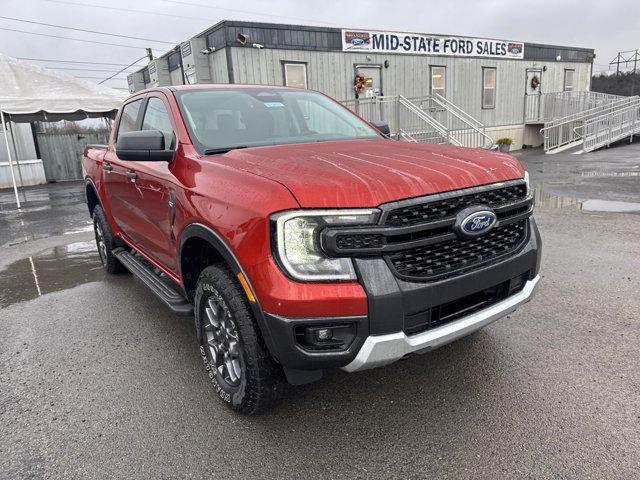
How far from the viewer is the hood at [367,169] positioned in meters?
2.06

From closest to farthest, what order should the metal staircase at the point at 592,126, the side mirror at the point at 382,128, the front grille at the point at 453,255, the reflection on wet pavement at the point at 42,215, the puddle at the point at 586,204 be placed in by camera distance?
the front grille at the point at 453,255 < the side mirror at the point at 382,128 < the puddle at the point at 586,204 < the reflection on wet pavement at the point at 42,215 < the metal staircase at the point at 592,126

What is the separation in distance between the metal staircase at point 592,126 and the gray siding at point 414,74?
5.93ft

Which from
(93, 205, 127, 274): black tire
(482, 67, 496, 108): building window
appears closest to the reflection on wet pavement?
(93, 205, 127, 274): black tire

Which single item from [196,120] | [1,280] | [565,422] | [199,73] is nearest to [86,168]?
[1,280]

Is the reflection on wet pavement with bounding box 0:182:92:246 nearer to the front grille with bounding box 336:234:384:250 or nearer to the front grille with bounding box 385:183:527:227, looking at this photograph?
the front grille with bounding box 336:234:384:250

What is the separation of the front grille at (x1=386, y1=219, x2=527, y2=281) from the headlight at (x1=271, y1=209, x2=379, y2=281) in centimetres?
23

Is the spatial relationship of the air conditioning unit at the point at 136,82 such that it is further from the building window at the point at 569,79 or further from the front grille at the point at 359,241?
the front grille at the point at 359,241

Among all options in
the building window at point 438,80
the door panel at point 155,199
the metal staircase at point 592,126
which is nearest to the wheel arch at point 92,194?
the door panel at point 155,199

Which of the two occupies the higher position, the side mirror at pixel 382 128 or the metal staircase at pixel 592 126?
the side mirror at pixel 382 128

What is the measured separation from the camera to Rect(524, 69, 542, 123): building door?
67.6ft

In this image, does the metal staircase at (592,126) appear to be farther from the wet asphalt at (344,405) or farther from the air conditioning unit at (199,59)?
the wet asphalt at (344,405)

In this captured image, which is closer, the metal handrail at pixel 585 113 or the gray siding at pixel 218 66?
the gray siding at pixel 218 66

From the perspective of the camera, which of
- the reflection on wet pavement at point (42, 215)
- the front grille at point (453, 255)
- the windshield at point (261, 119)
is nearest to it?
the front grille at point (453, 255)

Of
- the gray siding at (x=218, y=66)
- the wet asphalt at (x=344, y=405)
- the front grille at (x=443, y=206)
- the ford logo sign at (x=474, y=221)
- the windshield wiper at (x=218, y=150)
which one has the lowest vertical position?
the wet asphalt at (x=344, y=405)
